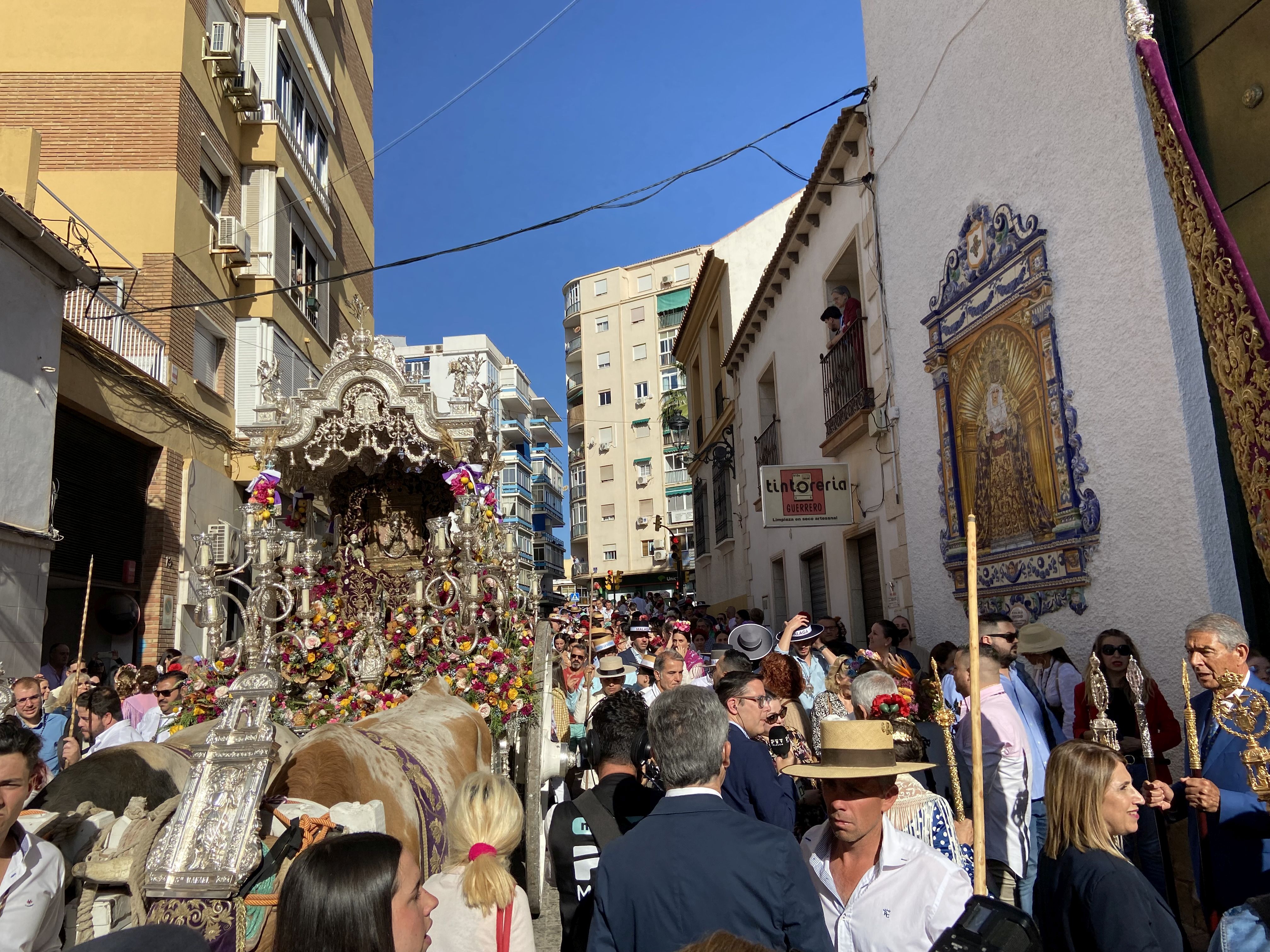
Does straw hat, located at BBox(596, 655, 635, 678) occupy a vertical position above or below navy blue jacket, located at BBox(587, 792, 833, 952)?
above

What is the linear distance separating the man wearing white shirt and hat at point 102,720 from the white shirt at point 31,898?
4199 millimetres

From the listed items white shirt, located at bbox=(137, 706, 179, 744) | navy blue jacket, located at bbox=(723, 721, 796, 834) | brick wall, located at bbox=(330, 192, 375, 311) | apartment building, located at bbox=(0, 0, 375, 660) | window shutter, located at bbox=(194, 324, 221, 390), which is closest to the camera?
navy blue jacket, located at bbox=(723, 721, 796, 834)

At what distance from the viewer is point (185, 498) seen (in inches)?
561

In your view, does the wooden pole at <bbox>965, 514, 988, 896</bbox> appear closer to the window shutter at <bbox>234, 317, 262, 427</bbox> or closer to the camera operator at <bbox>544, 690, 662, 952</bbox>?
the camera operator at <bbox>544, 690, 662, 952</bbox>

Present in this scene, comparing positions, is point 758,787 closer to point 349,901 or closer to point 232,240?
point 349,901

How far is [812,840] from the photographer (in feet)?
9.47

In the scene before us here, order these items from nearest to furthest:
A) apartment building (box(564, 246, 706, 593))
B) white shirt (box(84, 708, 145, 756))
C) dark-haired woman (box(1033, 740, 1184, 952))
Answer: dark-haired woman (box(1033, 740, 1184, 952)), white shirt (box(84, 708, 145, 756)), apartment building (box(564, 246, 706, 593))

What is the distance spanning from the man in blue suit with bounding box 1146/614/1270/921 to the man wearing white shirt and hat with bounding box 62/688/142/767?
6.39 m

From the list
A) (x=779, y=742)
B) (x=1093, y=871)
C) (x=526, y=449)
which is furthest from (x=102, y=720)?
(x=526, y=449)

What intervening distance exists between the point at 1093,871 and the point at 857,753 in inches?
29.4

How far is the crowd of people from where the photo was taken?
2238 millimetres

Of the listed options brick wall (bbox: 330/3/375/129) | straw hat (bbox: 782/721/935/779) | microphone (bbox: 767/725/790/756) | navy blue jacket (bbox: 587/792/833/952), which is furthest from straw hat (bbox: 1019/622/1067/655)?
brick wall (bbox: 330/3/375/129)

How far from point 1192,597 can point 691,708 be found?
4385 mm

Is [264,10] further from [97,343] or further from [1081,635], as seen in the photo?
[1081,635]
